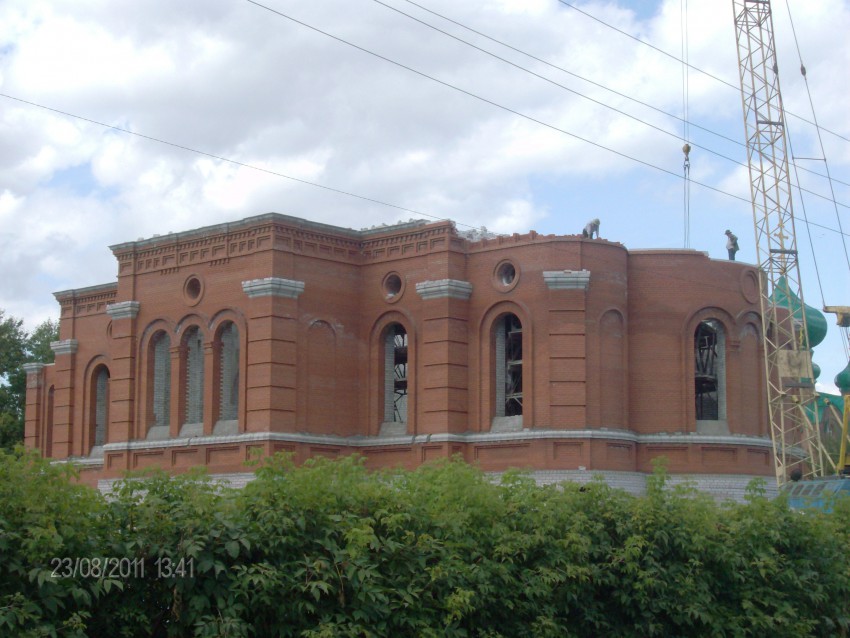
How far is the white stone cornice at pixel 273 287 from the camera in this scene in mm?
37750

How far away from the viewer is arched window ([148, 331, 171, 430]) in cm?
4134

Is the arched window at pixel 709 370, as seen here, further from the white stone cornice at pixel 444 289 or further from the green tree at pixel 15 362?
the green tree at pixel 15 362

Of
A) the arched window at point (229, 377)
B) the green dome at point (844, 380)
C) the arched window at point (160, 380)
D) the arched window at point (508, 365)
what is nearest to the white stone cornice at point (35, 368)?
the arched window at point (160, 380)

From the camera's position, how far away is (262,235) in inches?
1516

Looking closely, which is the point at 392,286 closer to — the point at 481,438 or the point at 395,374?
the point at 395,374

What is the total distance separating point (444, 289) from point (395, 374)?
4532mm

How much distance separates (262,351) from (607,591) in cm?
2417

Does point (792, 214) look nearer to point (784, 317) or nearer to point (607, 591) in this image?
point (784, 317)

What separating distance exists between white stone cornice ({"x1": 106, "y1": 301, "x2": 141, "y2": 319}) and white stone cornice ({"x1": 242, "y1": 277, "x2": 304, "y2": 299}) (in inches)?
224

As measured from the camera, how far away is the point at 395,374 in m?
41.1

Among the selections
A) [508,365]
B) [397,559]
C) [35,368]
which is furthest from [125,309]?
[397,559]

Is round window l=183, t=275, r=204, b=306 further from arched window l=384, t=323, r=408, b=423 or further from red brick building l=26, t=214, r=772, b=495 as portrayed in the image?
arched window l=384, t=323, r=408, b=423

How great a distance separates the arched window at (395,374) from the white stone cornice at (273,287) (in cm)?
360

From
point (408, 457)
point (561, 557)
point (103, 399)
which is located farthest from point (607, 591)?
point (103, 399)
